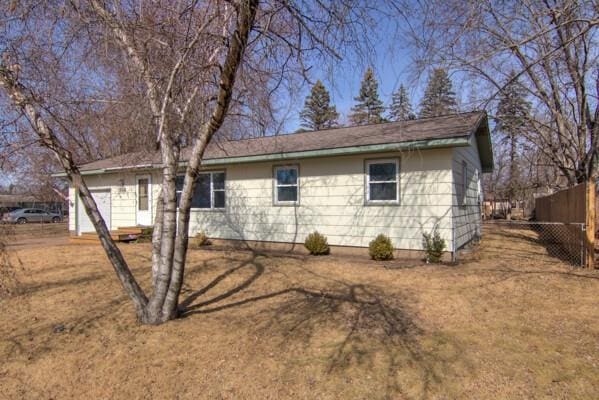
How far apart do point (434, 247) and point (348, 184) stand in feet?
8.49

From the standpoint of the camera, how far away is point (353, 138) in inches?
396

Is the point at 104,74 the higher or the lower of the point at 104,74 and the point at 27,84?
the higher

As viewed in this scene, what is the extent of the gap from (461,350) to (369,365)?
1.02m

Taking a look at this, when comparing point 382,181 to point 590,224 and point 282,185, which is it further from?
point 590,224

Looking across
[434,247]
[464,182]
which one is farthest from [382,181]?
[464,182]

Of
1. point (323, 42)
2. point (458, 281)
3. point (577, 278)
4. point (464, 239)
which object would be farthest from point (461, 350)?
point (464, 239)

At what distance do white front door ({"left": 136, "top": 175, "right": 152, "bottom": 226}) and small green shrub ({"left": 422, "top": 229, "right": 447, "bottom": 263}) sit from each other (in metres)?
9.68

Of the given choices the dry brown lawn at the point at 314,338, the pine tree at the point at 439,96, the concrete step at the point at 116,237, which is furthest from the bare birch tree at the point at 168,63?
the concrete step at the point at 116,237

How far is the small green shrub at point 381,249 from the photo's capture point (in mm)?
8523

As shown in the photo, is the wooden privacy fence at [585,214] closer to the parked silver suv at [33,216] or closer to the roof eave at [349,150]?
the roof eave at [349,150]

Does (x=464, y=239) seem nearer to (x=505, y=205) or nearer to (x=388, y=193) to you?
(x=388, y=193)

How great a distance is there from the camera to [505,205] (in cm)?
3716

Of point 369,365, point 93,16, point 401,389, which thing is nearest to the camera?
point 401,389

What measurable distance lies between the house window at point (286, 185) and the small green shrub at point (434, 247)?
3620 millimetres
